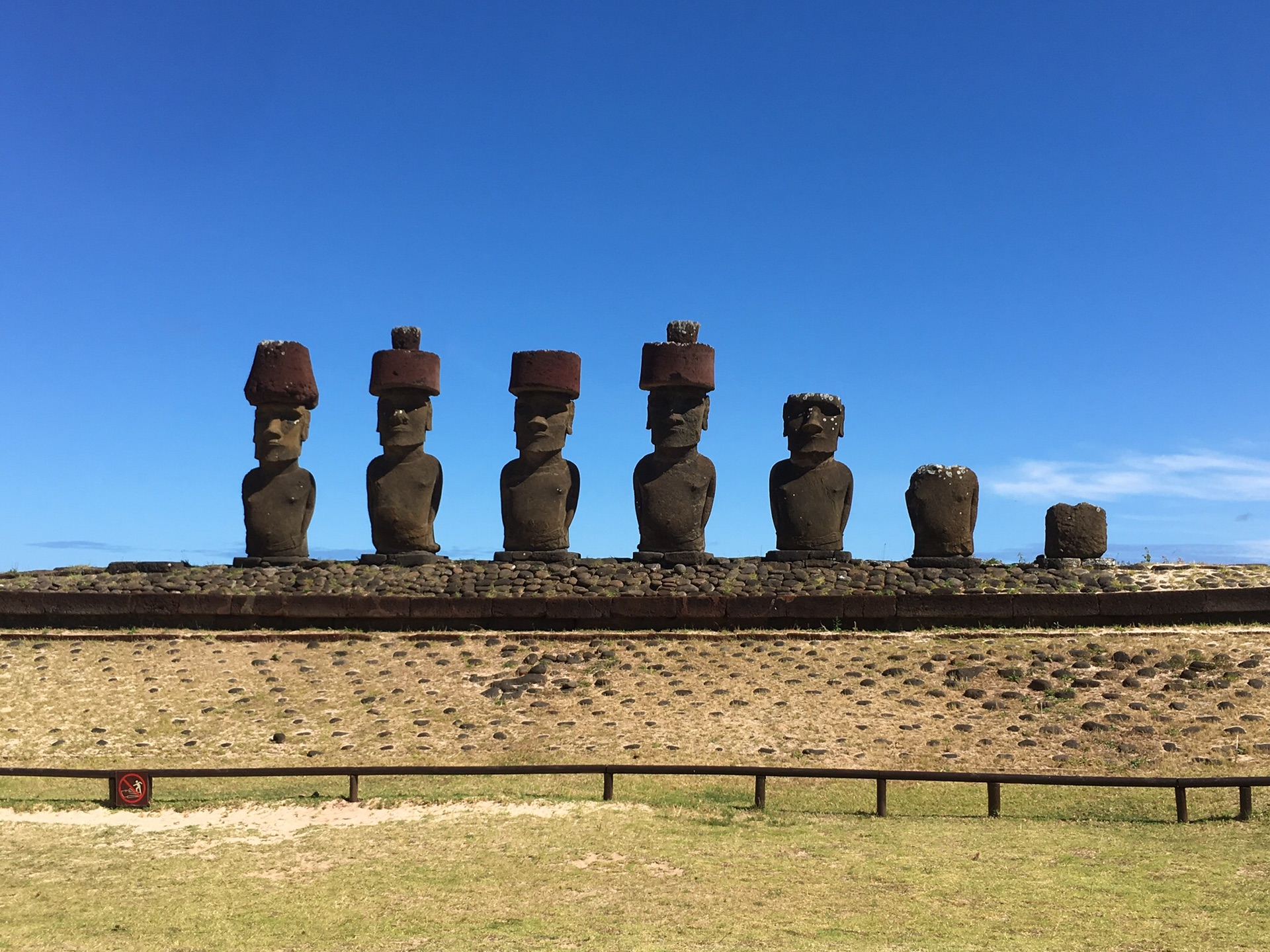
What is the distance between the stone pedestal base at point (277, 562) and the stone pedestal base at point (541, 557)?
3427mm

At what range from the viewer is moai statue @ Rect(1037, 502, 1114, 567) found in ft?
62.6

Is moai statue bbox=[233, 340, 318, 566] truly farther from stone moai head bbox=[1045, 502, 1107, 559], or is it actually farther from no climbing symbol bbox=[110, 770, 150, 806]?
stone moai head bbox=[1045, 502, 1107, 559]

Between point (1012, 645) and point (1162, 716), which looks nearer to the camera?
point (1162, 716)

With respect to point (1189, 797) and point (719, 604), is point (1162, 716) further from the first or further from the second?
point (719, 604)

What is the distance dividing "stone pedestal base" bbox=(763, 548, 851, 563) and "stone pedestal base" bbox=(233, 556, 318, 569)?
772 centimetres

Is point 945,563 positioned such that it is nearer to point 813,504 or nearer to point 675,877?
point 813,504

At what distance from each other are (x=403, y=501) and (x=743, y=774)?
10.7m

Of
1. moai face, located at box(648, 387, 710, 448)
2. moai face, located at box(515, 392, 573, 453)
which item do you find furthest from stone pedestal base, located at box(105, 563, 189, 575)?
moai face, located at box(648, 387, 710, 448)

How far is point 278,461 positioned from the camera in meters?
21.0

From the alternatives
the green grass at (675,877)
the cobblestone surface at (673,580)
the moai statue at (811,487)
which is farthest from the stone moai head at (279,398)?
the green grass at (675,877)

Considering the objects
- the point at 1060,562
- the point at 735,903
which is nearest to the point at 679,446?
the point at 1060,562

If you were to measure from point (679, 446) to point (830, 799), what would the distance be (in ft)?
29.3

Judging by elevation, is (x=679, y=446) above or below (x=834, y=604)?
above

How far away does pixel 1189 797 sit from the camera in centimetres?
1142
